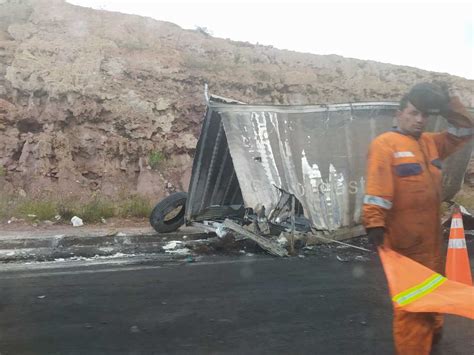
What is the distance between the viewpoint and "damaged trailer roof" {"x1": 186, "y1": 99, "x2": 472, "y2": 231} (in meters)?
7.17

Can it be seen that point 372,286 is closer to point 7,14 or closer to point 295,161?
point 295,161

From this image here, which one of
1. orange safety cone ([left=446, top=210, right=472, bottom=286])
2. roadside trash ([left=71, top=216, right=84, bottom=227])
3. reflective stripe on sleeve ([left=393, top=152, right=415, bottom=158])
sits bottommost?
roadside trash ([left=71, top=216, right=84, bottom=227])

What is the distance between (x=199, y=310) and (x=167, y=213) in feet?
14.2

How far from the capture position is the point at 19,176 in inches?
456

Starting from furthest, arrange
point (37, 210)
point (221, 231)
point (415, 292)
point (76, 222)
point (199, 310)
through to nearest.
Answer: point (37, 210) → point (76, 222) → point (221, 231) → point (199, 310) → point (415, 292)

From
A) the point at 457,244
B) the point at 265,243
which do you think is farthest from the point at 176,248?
the point at 457,244

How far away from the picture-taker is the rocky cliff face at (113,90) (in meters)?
12.2

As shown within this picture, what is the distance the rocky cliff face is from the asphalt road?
617 centimetres

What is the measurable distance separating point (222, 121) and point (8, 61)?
360 inches

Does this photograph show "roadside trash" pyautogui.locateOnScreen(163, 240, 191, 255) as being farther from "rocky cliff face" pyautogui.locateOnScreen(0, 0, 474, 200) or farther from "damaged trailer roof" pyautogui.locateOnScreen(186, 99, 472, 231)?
"rocky cliff face" pyautogui.locateOnScreen(0, 0, 474, 200)

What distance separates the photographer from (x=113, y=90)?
1396cm

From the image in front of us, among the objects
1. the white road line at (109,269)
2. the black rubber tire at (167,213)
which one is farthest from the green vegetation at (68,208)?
the white road line at (109,269)

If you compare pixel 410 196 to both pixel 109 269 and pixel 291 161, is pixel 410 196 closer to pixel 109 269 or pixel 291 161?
pixel 109 269

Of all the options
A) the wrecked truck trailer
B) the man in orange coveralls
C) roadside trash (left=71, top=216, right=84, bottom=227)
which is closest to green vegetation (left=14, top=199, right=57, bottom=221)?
roadside trash (left=71, top=216, right=84, bottom=227)
